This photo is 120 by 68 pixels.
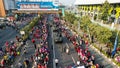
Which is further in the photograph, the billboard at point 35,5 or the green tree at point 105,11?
the billboard at point 35,5

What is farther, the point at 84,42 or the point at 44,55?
the point at 84,42

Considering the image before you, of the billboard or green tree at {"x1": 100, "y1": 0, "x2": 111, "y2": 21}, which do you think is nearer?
green tree at {"x1": 100, "y1": 0, "x2": 111, "y2": 21}

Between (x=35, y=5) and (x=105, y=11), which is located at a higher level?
(x=105, y=11)

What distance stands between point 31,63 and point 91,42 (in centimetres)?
1667

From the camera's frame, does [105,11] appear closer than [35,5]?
Yes

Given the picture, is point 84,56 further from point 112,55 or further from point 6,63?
point 6,63

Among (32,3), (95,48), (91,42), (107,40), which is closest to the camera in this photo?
(107,40)

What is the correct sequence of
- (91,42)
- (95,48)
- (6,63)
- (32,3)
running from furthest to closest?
(32,3) < (91,42) < (95,48) < (6,63)

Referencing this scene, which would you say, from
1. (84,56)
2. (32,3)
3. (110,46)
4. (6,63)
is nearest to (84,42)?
(110,46)

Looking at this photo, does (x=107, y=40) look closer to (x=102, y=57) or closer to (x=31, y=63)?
(x=102, y=57)

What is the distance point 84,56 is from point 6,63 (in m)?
10.8

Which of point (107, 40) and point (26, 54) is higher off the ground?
point (107, 40)

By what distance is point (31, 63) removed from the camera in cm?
2561

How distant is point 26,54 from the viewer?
99.5 feet
